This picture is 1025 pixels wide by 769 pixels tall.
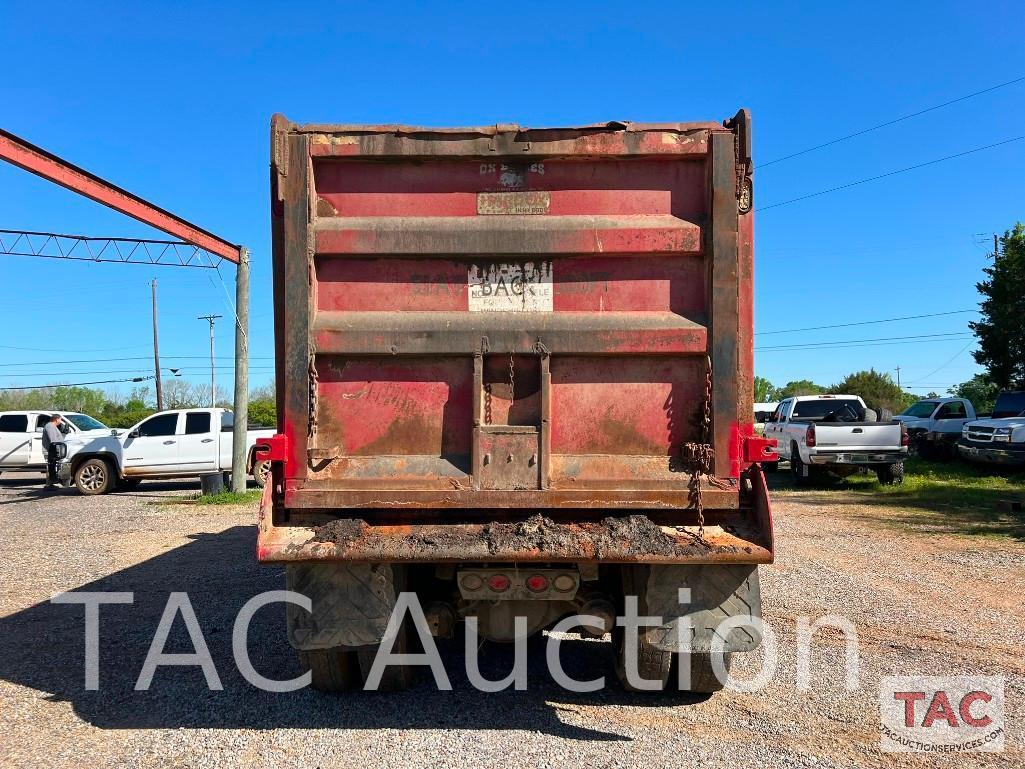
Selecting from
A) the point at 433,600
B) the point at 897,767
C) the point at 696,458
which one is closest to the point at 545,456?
the point at 696,458

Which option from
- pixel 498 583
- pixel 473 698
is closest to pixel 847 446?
pixel 473 698

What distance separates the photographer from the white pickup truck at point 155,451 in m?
16.8

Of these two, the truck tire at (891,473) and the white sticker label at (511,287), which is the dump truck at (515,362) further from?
the truck tire at (891,473)

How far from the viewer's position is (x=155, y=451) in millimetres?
17219

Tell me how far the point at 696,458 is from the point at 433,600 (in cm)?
166

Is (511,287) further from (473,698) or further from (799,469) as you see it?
(799,469)

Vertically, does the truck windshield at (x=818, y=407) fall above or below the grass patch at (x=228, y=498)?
above

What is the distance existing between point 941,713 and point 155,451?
16529 millimetres

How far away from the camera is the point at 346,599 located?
3.98 meters

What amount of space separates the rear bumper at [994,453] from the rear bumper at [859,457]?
10.2 feet

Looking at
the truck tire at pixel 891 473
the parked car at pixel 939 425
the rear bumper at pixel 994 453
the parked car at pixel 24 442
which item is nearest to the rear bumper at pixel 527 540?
the truck tire at pixel 891 473

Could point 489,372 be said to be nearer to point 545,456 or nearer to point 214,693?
point 545,456

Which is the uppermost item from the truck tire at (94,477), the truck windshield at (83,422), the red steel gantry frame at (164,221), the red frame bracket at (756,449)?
the red steel gantry frame at (164,221)

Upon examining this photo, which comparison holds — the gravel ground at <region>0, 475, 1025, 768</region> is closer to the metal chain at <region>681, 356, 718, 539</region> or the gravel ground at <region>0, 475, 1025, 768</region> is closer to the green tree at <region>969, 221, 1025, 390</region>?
the metal chain at <region>681, 356, 718, 539</region>
